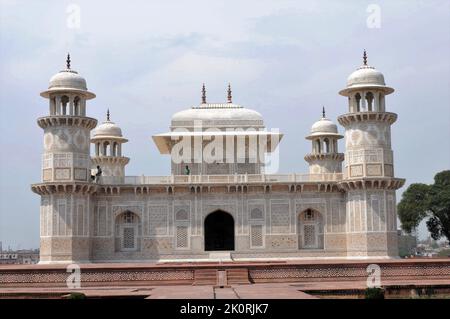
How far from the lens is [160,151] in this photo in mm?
32812

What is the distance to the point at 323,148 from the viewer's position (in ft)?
112

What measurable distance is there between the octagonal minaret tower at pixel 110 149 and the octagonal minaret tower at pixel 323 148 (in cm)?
966

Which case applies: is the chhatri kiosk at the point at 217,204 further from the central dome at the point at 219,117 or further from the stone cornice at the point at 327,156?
the stone cornice at the point at 327,156

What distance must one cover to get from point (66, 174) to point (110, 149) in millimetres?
8495

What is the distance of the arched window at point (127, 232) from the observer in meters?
27.1

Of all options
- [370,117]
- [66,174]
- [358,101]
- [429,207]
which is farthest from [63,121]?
[429,207]

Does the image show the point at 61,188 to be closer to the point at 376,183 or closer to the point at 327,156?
the point at 376,183

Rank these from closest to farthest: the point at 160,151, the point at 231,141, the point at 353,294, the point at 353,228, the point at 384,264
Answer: the point at 353,294, the point at 384,264, the point at 353,228, the point at 231,141, the point at 160,151

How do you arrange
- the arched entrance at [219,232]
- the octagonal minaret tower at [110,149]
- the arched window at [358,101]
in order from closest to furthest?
1. the arched window at [358,101]
2. the arched entrance at [219,232]
3. the octagonal minaret tower at [110,149]

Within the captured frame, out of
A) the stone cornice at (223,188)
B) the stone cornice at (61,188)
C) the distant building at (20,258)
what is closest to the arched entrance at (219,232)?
the stone cornice at (223,188)

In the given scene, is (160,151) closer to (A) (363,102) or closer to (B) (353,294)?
(A) (363,102)
